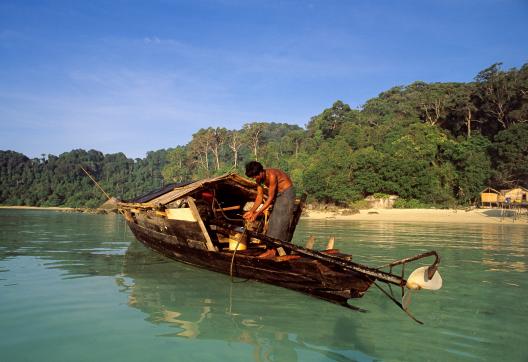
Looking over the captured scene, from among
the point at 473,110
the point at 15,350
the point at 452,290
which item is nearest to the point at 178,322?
the point at 15,350

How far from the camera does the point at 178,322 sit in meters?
4.36

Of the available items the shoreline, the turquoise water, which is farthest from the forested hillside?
the turquoise water

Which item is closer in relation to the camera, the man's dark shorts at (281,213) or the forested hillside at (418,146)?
the man's dark shorts at (281,213)

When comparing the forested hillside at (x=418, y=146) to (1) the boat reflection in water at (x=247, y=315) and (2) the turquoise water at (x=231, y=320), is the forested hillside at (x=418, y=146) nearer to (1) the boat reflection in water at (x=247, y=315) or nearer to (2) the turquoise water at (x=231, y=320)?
(2) the turquoise water at (x=231, y=320)

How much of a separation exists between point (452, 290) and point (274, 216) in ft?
10.1

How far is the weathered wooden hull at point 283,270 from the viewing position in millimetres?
4621

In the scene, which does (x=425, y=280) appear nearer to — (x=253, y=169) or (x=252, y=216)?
(x=253, y=169)

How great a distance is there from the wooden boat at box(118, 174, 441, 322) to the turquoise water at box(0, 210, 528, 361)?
0.93 feet

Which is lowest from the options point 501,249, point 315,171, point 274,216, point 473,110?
point 501,249

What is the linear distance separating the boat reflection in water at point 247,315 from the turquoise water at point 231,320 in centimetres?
1

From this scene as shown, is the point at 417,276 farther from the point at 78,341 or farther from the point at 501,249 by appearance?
the point at 501,249

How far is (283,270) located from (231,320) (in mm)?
1184

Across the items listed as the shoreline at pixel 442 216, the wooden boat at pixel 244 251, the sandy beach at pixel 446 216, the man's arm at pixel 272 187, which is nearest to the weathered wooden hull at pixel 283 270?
the wooden boat at pixel 244 251

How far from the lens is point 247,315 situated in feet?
15.2
